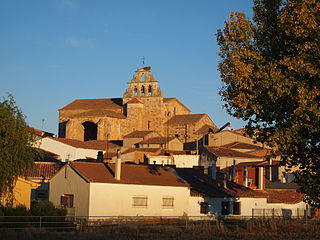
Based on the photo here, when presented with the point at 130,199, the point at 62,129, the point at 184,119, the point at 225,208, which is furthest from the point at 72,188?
the point at 62,129

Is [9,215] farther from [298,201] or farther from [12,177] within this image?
[298,201]

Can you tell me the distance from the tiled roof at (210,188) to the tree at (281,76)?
44.8ft

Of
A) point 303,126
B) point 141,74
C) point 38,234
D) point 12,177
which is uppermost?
point 141,74

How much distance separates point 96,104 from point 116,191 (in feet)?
253

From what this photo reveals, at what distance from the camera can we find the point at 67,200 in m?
36.3

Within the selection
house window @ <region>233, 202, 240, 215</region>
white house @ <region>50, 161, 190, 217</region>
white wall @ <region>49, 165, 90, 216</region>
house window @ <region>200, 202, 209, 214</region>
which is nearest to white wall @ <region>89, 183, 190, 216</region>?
white house @ <region>50, 161, 190, 217</region>

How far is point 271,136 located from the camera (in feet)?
77.2

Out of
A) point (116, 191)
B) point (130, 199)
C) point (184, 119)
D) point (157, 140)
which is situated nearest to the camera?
point (116, 191)

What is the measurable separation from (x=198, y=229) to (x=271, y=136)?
24.9 ft

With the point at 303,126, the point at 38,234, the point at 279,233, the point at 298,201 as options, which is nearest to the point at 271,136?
the point at 303,126

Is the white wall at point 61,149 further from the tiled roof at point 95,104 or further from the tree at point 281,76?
the tree at point 281,76

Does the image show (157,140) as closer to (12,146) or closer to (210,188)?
(210,188)

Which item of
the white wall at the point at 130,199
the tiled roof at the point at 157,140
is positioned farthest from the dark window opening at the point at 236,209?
the tiled roof at the point at 157,140

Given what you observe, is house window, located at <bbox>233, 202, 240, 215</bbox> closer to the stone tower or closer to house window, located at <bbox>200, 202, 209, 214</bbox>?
house window, located at <bbox>200, 202, 209, 214</bbox>
